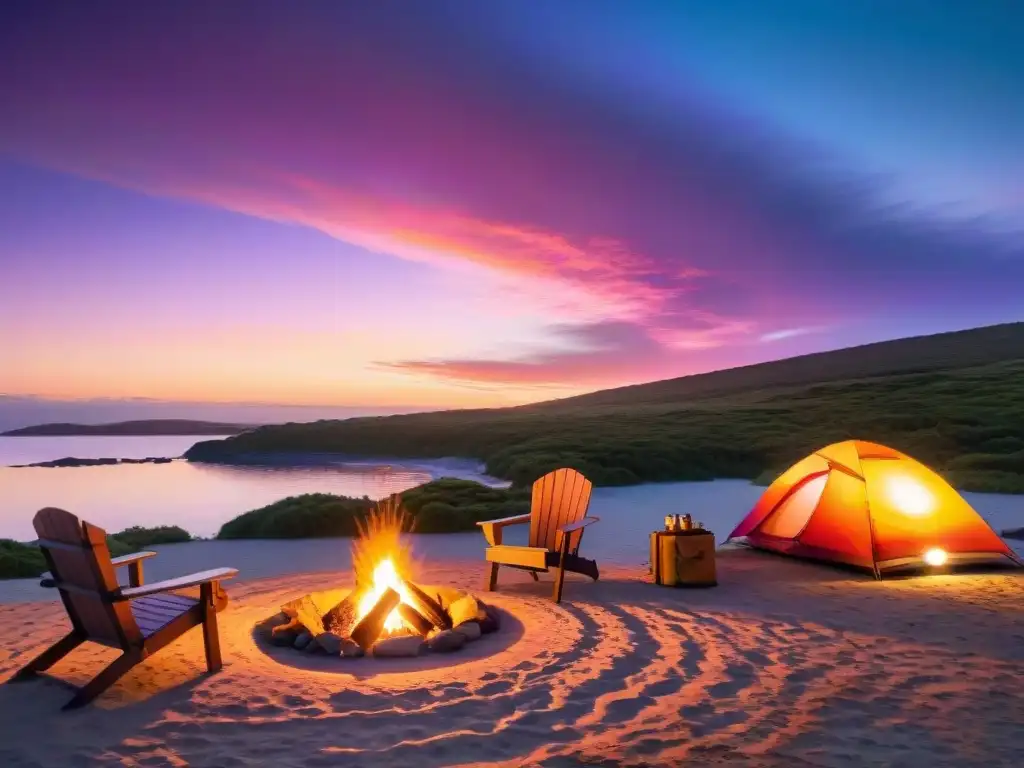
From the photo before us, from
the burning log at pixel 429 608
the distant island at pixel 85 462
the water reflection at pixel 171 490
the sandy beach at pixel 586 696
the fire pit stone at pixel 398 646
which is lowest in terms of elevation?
the water reflection at pixel 171 490

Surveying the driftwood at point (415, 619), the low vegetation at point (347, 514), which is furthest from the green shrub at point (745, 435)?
the driftwood at point (415, 619)

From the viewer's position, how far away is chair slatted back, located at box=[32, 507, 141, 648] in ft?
14.4

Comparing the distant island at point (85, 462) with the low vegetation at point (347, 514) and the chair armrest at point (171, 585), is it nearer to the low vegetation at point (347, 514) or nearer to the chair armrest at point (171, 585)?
the low vegetation at point (347, 514)

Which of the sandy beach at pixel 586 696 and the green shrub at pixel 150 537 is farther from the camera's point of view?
the green shrub at pixel 150 537

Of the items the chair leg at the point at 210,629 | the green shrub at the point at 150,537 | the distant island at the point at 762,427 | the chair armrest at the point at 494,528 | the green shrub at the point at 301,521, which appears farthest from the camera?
the distant island at the point at 762,427

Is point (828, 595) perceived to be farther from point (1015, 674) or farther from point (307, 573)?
point (307, 573)

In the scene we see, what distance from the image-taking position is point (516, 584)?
807 cm

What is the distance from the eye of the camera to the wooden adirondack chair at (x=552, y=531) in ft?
23.3

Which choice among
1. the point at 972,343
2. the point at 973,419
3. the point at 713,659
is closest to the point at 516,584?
the point at 713,659

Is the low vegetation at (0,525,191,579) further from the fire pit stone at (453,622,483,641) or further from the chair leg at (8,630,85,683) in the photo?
the fire pit stone at (453,622,483,641)

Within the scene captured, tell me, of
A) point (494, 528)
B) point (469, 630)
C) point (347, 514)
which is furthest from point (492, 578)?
point (347, 514)

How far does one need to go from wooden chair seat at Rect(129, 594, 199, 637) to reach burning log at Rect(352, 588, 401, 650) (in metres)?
1.12

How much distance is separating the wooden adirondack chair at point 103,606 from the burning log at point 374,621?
97 cm

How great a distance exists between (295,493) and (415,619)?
68.1 ft
